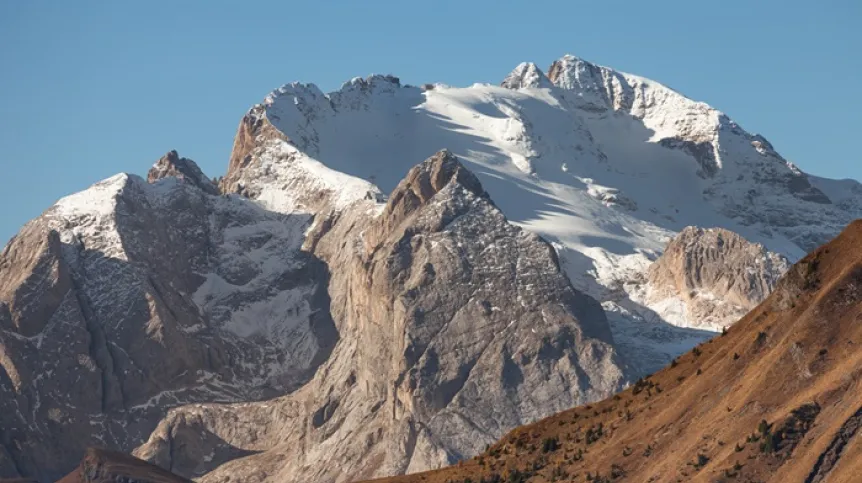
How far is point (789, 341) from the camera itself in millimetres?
136250

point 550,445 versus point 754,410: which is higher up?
point 754,410

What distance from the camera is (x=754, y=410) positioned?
13438 cm

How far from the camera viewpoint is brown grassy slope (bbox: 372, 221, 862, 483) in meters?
128

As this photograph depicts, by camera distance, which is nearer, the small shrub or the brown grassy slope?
the brown grassy slope

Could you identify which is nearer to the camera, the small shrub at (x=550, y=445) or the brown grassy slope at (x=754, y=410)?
the brown grassy slope at (x=754, y=410)

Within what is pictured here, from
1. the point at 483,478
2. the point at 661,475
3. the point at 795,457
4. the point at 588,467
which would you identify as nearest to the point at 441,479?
the point at 483,478

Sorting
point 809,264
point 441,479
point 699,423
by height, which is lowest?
point 441,479

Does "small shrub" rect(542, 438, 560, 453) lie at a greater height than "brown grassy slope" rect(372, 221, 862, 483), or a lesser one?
lesser

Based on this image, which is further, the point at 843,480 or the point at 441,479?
the point at 441,479

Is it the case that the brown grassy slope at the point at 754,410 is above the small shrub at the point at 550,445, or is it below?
above

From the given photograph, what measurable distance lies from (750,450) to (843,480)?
35.2 feet

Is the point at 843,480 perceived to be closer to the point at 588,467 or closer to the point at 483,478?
the point at 588,467

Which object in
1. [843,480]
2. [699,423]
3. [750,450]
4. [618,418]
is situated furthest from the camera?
[618,418]

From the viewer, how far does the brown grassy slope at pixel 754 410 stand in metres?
128
